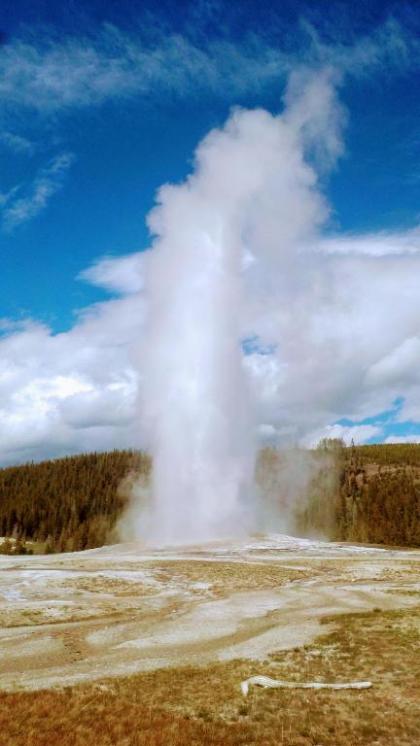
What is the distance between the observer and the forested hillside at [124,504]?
404 feet

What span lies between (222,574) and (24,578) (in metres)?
15.3

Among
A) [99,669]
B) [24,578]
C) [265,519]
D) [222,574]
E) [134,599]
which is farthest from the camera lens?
[265,519]

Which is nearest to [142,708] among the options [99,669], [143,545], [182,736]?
[182,736]

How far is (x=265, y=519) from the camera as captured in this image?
97.1 metres

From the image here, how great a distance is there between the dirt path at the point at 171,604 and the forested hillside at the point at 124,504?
5039cm

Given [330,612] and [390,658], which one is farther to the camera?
[330,612]

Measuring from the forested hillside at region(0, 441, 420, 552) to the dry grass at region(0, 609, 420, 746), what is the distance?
83900mm

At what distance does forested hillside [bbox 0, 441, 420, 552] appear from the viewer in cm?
12319

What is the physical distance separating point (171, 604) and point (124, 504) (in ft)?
396

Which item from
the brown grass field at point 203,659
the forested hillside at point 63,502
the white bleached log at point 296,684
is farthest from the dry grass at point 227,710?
the forested hillside at point 63,502

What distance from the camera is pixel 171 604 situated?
34531 millimetres

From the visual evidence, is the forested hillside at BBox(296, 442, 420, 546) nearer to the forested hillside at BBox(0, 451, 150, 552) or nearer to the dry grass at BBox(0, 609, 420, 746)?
the forested hillside at BBox(0, 451, 150, 552)

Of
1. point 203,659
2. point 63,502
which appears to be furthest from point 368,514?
point 203,659

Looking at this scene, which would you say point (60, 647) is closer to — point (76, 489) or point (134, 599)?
point (134, 599)
